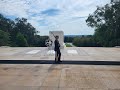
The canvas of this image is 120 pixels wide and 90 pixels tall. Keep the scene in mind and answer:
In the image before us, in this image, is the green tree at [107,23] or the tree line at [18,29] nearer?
the green tree at [107,23]

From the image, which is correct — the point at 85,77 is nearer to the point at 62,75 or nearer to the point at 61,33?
the point at 62,75

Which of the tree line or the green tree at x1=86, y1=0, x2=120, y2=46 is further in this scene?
the tree line

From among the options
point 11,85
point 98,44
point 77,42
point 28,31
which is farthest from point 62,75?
point 28,31

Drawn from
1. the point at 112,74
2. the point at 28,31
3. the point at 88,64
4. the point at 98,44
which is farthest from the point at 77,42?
the point at 112,74

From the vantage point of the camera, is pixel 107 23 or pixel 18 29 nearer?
pixel 107 23

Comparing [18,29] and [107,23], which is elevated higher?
[107,23]

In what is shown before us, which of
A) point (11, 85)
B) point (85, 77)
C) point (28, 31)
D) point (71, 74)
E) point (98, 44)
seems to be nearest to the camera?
point (11, 85)

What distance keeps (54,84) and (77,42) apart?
25.5 metres

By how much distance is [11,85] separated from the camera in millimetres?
5332

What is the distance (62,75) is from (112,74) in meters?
1.47

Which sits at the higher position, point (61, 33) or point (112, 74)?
point (61, 33)

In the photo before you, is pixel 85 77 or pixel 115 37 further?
pixel 115 37

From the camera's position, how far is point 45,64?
8.59 meters

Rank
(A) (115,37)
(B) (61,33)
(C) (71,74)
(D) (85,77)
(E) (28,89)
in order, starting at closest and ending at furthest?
(E) (28,89)
(D) (85,77)
(C) (71,74)
(B) (61,33)
(A) (115,37)
